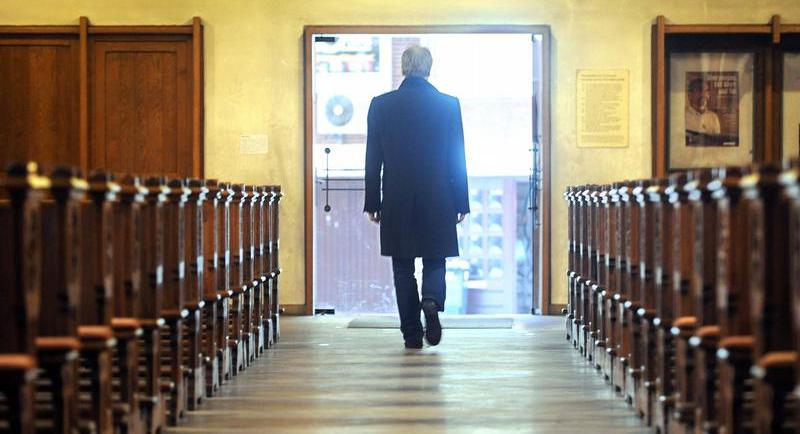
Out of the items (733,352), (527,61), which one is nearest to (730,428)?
(733,352)

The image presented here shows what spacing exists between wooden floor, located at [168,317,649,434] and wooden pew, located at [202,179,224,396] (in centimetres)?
13

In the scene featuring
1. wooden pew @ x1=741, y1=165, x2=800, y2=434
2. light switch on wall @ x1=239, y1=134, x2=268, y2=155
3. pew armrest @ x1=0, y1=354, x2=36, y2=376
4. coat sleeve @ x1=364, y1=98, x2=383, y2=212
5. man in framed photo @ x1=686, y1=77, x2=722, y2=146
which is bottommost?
pew armrest @ x1=0, y1=354, x2=36, y2=376

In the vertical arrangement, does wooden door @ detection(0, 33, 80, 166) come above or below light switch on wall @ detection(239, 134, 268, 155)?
above

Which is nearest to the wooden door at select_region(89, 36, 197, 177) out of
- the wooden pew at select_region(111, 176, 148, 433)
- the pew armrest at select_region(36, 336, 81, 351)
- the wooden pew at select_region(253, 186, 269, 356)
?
the wooden pew at select_region(253, 186, 269, 356)

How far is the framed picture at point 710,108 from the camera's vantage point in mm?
10141

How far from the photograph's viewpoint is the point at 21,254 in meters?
3.05

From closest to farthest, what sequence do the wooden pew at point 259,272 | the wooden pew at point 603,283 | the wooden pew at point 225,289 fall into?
1. the wooden pew at point 225,289
2. the wooden pew at point 603,283
3. the wooden pew at point 259,272

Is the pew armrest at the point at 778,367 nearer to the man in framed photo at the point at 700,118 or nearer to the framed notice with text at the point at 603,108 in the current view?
the framed notice with text at the point at 603,108

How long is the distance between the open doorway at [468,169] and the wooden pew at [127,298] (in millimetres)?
11576

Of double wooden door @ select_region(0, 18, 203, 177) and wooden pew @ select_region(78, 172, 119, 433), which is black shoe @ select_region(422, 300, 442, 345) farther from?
double wooden door @ select_region(0, 18, 203, 177)

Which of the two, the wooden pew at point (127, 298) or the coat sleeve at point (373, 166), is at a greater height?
the coat sleeve at point (373, 166)

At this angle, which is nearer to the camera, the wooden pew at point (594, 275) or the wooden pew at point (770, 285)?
the wooden pew at point (770, 285)

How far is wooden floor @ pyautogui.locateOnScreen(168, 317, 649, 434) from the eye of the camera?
484 cm

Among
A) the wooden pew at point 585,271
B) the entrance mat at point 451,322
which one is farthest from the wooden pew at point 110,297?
the entrance mat at point 451,322
